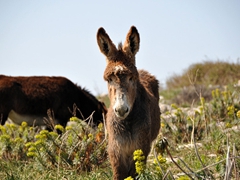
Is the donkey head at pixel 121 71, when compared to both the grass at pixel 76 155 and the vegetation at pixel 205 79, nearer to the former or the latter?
the grass at pixel 76 155

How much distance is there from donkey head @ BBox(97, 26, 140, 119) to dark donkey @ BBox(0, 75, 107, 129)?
20.4 feet

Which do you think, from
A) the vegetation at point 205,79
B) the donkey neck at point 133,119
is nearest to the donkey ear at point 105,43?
the donkey neck at point 133,119

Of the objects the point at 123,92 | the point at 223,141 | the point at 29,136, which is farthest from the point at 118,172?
the point at 29,136

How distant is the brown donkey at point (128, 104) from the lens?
4766 mm

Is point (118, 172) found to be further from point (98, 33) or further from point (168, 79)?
point (168, 79)

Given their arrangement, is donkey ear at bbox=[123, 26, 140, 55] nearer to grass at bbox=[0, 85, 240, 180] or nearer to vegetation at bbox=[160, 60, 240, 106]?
grass at bbox=[0, 85, 240, 180]

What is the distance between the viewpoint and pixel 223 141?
6344 millimetres

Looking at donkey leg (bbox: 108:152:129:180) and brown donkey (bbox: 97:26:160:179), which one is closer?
A: brown donkey (bbox: 97:26:160:179)

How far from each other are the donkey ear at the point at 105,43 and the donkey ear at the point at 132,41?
166 mm

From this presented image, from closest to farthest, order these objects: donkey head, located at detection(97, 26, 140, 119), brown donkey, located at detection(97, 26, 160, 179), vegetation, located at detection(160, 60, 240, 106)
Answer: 1. donkey head, located at detection(97, 26, 140, 119)
2. brown donkey, located at detection(97, 26, 160, 179)
3. vegetation, located at detection(160, 60, 240, 106)

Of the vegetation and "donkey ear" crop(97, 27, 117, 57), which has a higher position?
the vegetation

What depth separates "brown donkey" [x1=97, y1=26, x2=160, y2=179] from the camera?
477cm

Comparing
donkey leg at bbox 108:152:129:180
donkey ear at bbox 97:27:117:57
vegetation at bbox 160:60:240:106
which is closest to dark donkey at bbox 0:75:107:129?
vegetation at bbox 160:60:240:106

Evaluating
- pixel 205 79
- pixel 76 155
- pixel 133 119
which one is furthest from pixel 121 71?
pixel 205 79
